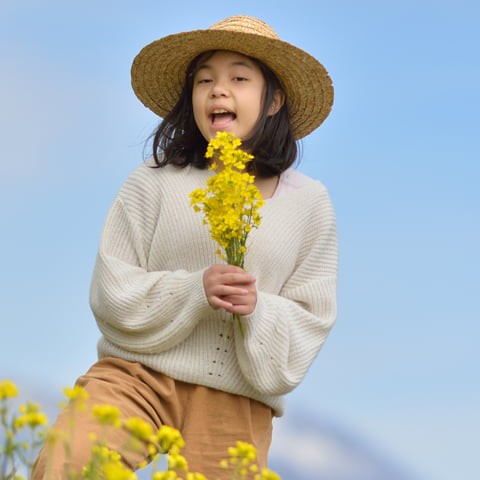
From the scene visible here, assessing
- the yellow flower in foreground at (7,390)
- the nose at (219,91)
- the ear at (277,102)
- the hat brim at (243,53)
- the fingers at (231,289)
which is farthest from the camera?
the ear at (277,102)

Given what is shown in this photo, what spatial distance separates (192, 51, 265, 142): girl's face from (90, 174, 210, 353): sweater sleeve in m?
0.40

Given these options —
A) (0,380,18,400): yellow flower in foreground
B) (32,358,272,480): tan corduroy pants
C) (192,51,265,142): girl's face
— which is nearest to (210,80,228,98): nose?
(192,51,265,142): girl's face

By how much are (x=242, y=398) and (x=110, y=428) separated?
1.76ft

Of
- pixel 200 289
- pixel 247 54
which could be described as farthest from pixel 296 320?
pixel 247 54

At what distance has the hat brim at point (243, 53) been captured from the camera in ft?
12.3

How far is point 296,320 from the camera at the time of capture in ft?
11.8

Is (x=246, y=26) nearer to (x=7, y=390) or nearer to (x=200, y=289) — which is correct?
(x=200, y=289)

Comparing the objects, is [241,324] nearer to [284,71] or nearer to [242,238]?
[242,238]

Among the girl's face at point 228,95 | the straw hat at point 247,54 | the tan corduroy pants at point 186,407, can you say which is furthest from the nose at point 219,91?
the tan corduroy pants at point 186,407

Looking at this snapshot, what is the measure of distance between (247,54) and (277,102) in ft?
0.85

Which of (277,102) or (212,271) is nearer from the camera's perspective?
(212,271)

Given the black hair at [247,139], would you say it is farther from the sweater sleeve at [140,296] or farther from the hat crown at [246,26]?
the sweater sleeve at [140,296]

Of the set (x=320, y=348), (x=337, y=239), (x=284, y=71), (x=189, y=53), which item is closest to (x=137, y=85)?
(x=189, y=53)

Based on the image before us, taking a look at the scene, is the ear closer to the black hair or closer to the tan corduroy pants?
the black hair
